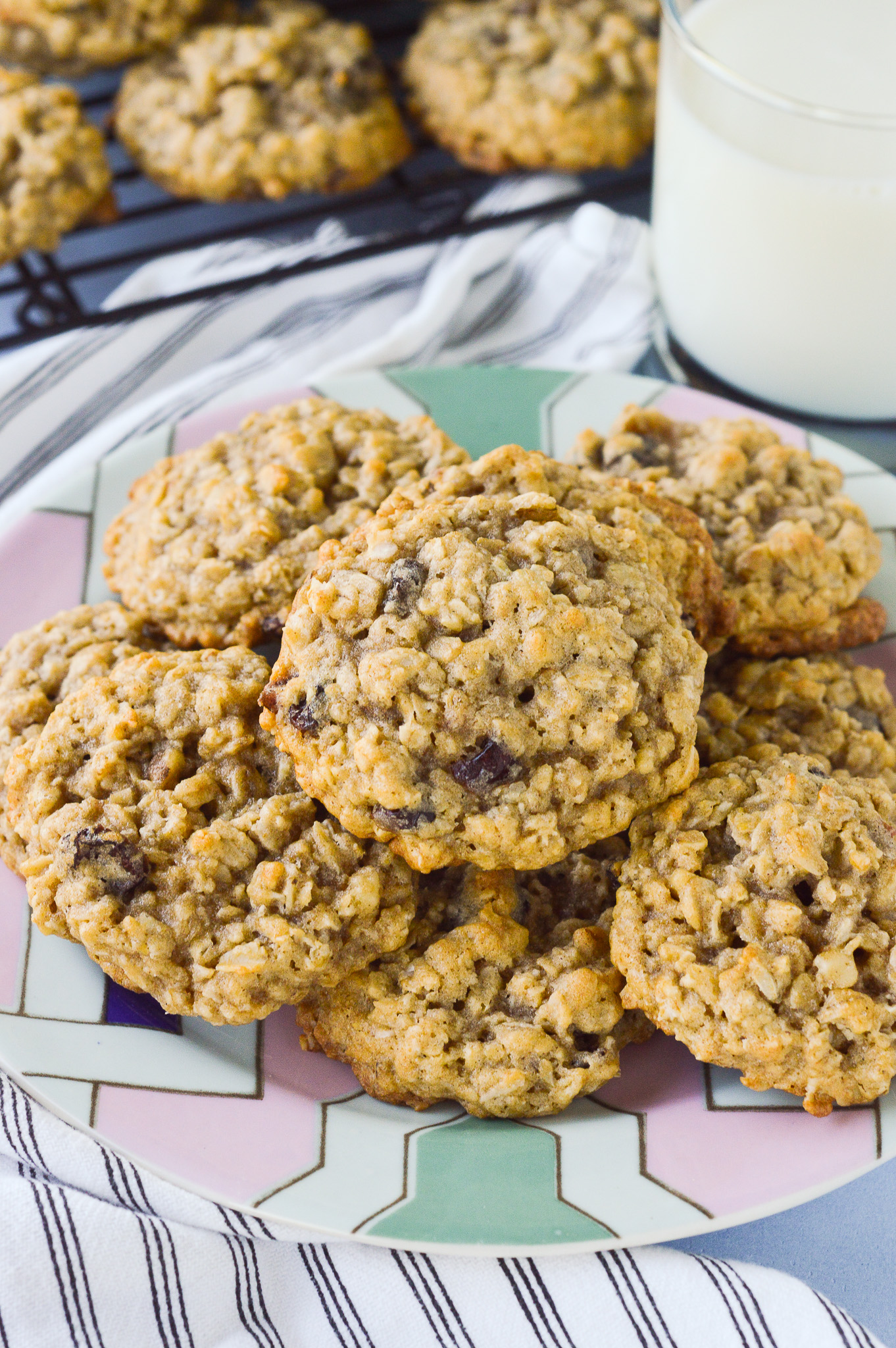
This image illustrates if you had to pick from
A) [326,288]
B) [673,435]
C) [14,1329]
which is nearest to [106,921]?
[14,1329]

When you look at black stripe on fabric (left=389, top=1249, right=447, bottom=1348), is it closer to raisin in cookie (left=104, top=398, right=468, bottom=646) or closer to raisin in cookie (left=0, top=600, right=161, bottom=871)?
raisin in cookie (left=0, top=600, right=161, bottom=871)

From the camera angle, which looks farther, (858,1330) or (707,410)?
(707,410)

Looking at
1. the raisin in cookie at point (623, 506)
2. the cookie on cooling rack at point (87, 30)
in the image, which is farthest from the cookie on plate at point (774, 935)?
the cookie on cooling rack at point (87, 30)

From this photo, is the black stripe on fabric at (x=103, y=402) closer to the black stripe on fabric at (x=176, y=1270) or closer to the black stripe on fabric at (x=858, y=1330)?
the black stripe on fabric at (x=176, y=1270)

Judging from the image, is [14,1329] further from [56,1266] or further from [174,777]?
[174,777]

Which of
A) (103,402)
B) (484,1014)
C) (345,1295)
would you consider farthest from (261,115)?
(345,1295)

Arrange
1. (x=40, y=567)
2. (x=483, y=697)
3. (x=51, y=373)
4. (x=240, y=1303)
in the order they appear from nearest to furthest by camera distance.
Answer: (x=483, y=697) → (x=240, y=1303) → (x=40, y=567) → (x=51, y=373)

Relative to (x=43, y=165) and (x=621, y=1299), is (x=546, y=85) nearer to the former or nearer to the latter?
(x=43, y=165)
